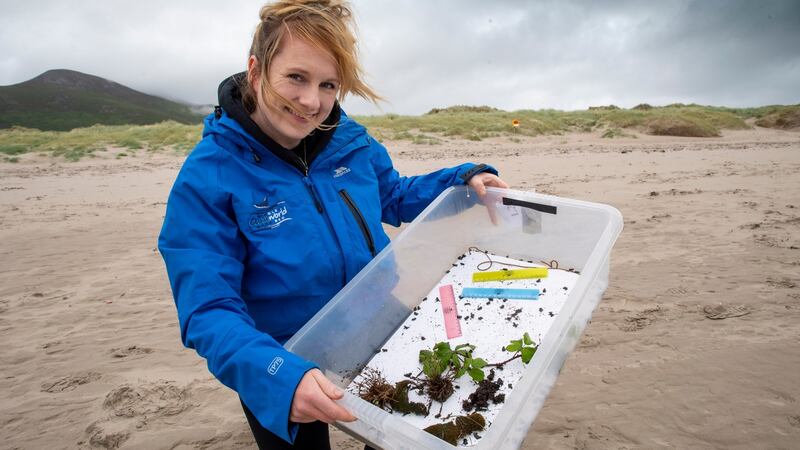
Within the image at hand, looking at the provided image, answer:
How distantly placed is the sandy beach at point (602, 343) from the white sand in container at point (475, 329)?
2.52ft

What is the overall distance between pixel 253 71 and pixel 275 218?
51 centimetres

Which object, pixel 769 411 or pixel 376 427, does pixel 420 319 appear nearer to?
pixel 376 427

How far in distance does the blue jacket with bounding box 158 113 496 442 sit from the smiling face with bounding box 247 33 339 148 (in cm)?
11

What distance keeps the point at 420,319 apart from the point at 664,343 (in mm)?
1816

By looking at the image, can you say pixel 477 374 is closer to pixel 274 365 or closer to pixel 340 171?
pixel 274 365

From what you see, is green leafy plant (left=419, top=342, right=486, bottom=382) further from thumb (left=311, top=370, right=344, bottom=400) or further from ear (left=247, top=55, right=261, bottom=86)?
ear (left=247, top=55, right=261, bottom=86)

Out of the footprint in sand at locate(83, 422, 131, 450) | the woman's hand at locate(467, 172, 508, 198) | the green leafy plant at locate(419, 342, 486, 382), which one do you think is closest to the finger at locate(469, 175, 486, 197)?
the woman's hand at locate(467, 172, 508, 198)

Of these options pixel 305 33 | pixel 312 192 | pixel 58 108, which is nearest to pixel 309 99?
pixel 305 33

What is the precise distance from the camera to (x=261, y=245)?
4.73 ft

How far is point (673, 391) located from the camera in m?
2.43

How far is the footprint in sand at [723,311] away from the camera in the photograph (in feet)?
10.1

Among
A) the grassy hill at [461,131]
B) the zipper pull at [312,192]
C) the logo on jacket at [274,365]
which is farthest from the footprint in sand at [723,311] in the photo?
the grassy hill at [461,131]

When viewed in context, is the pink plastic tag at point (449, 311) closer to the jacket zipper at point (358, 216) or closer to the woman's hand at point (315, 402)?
the jacket zipper at point (358, 216)

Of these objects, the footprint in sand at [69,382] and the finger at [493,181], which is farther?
the footprint in sand at [69,382]
